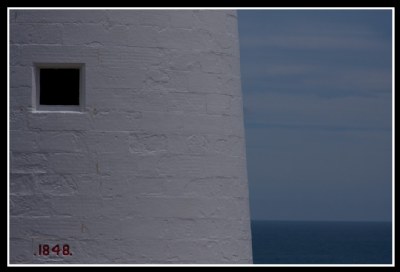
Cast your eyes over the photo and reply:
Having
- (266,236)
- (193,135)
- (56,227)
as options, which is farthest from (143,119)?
(266,236)

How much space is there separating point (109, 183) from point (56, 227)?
24.7 inches

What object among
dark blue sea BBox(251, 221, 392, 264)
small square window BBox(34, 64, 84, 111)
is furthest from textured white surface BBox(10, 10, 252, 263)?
dark blue sea BBox(251, 221, 392, 264)

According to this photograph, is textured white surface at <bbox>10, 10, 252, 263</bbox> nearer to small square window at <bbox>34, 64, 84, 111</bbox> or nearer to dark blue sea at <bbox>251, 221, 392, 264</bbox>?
small square window at <bbox>34, 64, 84, 111</bbox>

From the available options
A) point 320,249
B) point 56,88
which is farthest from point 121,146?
point 320,249

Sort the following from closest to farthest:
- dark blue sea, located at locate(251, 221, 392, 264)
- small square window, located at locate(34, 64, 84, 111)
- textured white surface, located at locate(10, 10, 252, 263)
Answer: textured white surface, located at locate(10, 10, 252, 263)
small square window, located at locate(34, 64, 84, 111)
dark blue sea, located at locate(251, 221, 392, 264)

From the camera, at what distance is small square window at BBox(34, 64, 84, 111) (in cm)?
1182

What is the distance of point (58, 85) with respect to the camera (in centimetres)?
1186

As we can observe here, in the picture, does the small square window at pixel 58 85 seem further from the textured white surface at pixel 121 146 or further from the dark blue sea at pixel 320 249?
the dark blue sea at pixel 320 249

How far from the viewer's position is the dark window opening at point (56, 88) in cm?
1185

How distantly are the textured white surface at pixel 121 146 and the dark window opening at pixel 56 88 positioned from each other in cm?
13

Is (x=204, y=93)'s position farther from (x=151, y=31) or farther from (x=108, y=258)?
(x=108, y=258)

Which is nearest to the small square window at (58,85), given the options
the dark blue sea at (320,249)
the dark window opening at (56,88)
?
the dark window opening at (56,88)

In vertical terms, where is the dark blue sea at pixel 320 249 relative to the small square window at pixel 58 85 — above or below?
below

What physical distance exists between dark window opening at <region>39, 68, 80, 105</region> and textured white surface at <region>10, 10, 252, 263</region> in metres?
0.13
